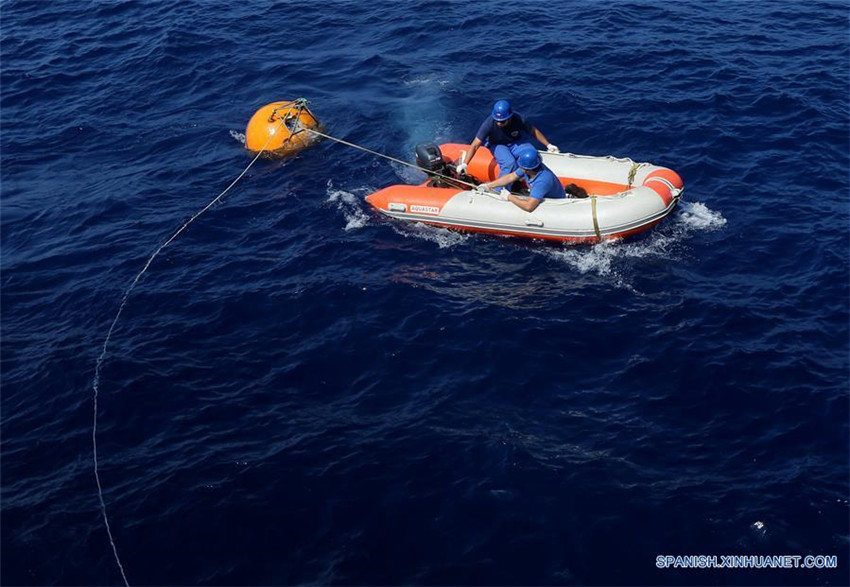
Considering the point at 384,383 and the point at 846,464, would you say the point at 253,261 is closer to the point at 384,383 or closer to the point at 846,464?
the point at 384,383

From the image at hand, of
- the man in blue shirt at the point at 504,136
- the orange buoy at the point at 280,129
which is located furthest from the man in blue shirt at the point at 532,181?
the orange buoy at the point at 280,129

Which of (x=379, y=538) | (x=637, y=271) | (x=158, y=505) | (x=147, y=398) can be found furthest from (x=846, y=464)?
(x=147, y=398)

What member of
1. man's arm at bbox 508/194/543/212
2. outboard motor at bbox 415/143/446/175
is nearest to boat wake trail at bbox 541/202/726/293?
man's arm at bbox 508/194/543/212

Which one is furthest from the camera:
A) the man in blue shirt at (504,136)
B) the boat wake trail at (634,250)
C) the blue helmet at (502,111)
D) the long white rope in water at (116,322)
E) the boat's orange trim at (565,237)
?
the man in blue shirt at (504,136)

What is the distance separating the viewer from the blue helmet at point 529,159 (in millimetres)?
17773

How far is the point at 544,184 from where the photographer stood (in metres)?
18.3

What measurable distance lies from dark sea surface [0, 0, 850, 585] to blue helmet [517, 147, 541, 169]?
6.50 ft

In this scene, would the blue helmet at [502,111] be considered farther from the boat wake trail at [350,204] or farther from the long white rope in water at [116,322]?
the long white rope in water at [116,322]

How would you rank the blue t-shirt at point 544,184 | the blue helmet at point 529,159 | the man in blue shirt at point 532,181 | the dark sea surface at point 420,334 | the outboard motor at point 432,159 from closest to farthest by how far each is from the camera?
the dark sea surface at point 420,334 → the blue helmet at point 529,159 → the man in blue shirt at point 532,181 → the blue t-shirt at point 544,184 → the outboard motor at point 432,159

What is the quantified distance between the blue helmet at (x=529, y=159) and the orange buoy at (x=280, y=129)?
7783 millimetres

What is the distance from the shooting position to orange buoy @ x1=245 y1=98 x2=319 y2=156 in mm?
22266

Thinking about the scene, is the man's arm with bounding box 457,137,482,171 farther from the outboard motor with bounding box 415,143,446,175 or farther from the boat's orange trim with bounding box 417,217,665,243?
the boat's orange trim with bounding box 417,217,665,243

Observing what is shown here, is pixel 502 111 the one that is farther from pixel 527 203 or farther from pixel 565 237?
pixel 565 237

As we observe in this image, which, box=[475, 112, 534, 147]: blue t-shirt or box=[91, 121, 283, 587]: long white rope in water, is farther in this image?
box=[475, 112, 534, 147]: blue t-shirt
